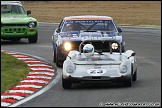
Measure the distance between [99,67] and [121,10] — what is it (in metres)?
42.4

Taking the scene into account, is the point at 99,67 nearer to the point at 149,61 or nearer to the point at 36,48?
the point at 149,61

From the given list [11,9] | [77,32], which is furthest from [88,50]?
[11,9]

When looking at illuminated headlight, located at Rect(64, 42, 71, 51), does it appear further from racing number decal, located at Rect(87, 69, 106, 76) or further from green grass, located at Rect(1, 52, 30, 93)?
racing number decal, located at Rect(87, 69, 106, 76)

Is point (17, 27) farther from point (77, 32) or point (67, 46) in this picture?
point (67, 46)

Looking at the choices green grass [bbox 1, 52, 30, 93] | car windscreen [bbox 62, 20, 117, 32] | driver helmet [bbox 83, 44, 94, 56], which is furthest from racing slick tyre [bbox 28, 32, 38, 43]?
driver helmet [bbox 83, 44, 94, 56]

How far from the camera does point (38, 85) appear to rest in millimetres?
14852

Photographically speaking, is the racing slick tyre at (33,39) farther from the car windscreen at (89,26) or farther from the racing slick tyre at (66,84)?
the racing slick tyre at (66,84)

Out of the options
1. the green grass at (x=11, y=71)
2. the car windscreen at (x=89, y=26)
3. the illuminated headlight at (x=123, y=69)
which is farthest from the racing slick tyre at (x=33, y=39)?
the illuminated headlight at (x=123, y=69)

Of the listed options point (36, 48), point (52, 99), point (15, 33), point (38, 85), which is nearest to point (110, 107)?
point (52, 99)

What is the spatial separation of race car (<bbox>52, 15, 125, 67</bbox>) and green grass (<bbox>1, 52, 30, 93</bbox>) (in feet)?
3.30

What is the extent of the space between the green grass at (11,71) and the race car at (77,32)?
39.6 inches

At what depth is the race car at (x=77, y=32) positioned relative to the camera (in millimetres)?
18219

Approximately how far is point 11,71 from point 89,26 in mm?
3311

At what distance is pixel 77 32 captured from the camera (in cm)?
1909
